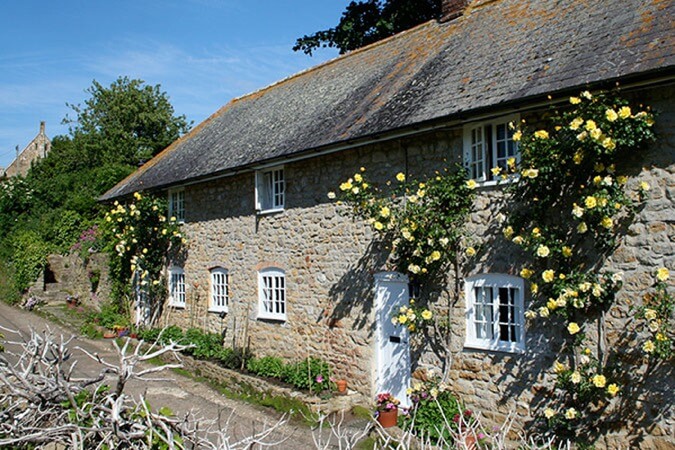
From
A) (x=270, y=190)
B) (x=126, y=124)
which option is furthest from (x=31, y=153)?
(x=270, y=190)

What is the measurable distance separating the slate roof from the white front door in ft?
8.53

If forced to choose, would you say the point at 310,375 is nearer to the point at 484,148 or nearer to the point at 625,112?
the point at 484,148

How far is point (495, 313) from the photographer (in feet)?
27.5

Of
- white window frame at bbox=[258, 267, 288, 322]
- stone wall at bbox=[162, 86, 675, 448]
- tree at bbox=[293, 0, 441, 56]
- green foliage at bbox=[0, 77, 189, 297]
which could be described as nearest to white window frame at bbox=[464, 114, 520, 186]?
stone wall at bbox=[162, 86, 675, 448]

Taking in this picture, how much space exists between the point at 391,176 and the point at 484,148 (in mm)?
1877

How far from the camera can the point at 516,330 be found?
8.14 m

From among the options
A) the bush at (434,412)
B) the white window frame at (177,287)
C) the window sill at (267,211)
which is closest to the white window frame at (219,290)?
the white window frame at (177,287)

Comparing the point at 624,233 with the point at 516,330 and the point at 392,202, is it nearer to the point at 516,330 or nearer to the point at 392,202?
the point at 516,330

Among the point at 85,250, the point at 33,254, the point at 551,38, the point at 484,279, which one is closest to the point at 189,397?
the point at 484,279

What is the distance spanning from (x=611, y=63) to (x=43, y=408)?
723 centimetres

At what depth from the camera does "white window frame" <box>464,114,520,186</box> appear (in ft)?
27.6

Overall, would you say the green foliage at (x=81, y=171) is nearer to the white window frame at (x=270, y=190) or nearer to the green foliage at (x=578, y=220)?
the white window frame at (x=270, y=190)

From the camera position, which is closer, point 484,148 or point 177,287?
point 484,148

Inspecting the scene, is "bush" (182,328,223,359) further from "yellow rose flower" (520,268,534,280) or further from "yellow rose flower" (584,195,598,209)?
"yellow rose flower" (584,195,598,209)
